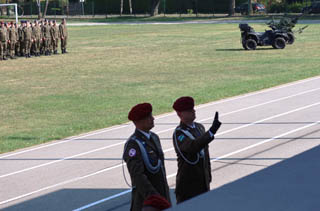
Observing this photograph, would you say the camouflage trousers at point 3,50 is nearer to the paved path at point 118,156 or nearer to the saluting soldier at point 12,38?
the saluting soldier at point 12,38

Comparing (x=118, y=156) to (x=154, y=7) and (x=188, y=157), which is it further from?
(x=154, y=7)

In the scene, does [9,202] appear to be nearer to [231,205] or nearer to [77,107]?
[231,205]

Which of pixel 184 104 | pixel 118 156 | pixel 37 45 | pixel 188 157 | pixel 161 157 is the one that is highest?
pixel 184 104

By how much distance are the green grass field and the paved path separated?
3.73 ft

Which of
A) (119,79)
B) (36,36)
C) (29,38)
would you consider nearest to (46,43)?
(36,36)

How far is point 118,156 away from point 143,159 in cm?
611

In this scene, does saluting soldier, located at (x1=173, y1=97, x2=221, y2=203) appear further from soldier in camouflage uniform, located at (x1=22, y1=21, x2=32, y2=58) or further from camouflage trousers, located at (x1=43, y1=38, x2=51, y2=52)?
camouflage trousers, located at (x1=43, y1=38, x2=51, y2=52)

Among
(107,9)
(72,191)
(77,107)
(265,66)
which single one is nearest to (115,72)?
(265,66)

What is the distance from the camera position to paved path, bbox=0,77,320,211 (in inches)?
379

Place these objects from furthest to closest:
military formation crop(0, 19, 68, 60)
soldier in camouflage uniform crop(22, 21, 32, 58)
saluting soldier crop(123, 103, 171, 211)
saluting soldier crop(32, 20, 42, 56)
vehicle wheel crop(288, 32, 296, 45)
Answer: vehicle wheel crop(288, 32, 296, 45) < saluting soldier crop(32, 20, 42, 56) < soldier in camouflage uniform crop(22, 21, 32, 58) < military formation crop(0, 19, 68, 60) < saluting soldier crop(123, 103, 171, 211)

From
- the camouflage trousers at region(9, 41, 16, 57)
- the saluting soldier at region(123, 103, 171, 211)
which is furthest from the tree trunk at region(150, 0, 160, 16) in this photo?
the saluting soldier at region(123, 103, 171, 211)

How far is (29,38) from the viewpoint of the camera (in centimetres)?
3450

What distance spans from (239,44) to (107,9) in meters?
61.3

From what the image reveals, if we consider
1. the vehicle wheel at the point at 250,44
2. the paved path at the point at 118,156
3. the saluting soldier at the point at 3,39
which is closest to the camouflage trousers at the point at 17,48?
the saluting soldier at the point at 3,39
